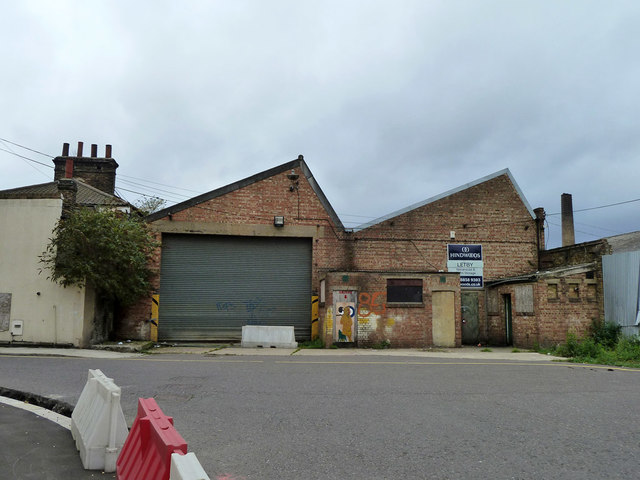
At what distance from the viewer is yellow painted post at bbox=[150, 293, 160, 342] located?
19562 millimetres

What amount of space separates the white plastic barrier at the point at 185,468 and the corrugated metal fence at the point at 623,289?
1841 centimetres

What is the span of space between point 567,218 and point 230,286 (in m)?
21.9

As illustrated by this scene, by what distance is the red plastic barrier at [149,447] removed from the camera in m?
3.36

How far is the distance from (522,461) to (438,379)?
209 inches

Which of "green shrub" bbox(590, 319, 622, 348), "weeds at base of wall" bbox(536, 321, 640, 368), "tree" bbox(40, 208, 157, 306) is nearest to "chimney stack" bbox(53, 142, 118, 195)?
"tree" bbox(40, 208, 157, 306)

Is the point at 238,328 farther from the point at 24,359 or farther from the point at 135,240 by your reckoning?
the point at 24,359

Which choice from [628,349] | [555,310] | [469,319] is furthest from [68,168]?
[628,349]

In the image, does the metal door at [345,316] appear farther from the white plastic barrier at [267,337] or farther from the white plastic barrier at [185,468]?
the white plastic barrier at [185,468]

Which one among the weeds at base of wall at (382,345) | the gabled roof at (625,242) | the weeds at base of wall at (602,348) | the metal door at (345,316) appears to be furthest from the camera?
the gabled roof at (625,242)

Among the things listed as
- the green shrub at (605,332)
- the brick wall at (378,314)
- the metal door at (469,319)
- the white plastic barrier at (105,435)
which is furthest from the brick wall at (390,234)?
the white plastic barrier at (105,435)

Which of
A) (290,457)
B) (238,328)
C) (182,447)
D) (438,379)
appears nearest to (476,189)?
(238,328)

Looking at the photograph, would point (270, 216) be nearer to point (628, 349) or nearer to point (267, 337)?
point (267, 337)

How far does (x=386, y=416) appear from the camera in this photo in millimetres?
6859

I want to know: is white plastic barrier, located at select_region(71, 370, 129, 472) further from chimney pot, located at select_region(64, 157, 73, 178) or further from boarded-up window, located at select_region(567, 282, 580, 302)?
chimney pot, located at select_region(64, 157, 73, 178)
